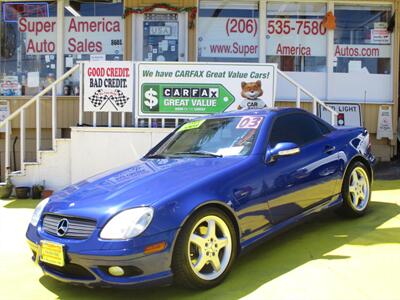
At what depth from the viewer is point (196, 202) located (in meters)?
4.03

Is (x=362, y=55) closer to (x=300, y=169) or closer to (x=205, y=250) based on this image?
(x=300, y=169)

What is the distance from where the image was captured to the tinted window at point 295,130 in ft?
17.0

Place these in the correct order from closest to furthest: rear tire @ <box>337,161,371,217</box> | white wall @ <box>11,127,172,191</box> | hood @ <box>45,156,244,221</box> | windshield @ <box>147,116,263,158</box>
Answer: hood @ <box>45,156,244,221</box>
windshield @ <box>147,116,263,158</box>
rear tire @ <box>337,161,371,217</box>
white wall @ <box>11,127,172,191</box>

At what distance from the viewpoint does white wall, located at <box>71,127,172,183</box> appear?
835 cm

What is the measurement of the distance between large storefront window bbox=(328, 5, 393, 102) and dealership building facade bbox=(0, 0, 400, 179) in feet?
0.07

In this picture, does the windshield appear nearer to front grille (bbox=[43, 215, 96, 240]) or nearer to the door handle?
the door handle

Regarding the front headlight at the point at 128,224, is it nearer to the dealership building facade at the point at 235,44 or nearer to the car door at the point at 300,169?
the car door at the point at 300,169

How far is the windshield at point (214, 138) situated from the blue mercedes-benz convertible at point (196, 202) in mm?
13

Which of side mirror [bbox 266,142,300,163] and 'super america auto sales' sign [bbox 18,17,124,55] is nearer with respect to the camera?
side mirror [bbox 266,142,300,163]

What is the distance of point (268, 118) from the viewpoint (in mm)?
5219

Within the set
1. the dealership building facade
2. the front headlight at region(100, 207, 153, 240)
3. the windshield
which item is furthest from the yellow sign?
the dealership building facade

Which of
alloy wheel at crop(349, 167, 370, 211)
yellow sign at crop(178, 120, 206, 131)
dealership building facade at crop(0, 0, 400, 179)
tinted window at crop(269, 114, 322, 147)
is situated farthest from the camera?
dealership building facade at crop(0, 0, 400, 179)

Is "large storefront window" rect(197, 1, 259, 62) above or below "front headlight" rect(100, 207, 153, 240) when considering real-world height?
above

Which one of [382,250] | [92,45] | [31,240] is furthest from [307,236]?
[92,45]
